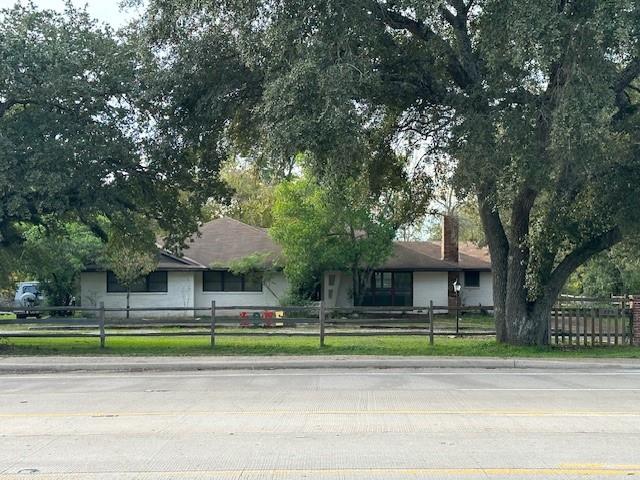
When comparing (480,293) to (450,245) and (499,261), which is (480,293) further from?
(499,261)

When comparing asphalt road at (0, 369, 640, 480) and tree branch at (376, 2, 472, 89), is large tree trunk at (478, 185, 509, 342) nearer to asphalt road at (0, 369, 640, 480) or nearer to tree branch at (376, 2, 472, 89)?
tree branch at (376, 2, 472, 89)

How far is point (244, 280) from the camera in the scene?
38906mm

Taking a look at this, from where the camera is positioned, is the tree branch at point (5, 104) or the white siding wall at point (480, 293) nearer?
the tree branch at point (5, 104)

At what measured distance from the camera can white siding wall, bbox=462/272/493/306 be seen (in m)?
42.7

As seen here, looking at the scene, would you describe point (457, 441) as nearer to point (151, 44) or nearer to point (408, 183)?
point (151, 44)

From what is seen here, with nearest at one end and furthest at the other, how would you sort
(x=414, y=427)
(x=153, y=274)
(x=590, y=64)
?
(x=414, y=427), (x=590, y=64), (x=153, y=274)

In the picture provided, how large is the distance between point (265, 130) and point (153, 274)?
23138 mm

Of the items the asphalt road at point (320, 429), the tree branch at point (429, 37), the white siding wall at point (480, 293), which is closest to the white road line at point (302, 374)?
the asphalt road at point (320, 429)

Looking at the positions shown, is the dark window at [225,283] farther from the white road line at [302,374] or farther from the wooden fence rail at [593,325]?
the white road line at [302,374]

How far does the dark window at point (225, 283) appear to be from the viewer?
127 feet

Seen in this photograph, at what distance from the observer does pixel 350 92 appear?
1537 centimetres

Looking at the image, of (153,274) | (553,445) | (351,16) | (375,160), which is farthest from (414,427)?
(153,274)

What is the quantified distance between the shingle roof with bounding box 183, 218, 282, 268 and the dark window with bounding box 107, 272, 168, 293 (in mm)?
1722

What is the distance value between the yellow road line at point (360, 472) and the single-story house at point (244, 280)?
2911 centimetres
